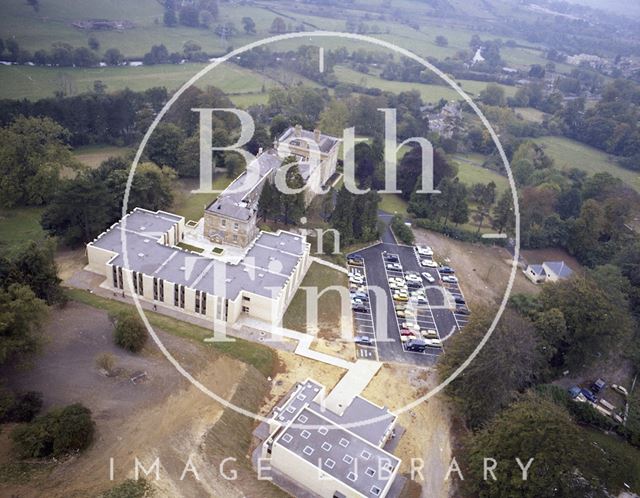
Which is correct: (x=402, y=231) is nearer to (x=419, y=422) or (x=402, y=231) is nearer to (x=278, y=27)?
(x=419, y=422)

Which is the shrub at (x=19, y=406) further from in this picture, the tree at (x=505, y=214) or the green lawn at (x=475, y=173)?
the green lawn at (x=475, y=173)

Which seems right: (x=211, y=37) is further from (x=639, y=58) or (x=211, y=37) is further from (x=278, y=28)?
(x=639, y=58)

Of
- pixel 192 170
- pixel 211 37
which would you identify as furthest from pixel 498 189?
pixel 211 37

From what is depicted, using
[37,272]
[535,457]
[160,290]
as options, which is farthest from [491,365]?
[37,272]

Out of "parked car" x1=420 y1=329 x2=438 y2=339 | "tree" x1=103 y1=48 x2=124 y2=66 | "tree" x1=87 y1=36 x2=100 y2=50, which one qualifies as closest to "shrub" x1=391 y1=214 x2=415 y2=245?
"parked car" x1=420 y1=329 x2=438 y2=339

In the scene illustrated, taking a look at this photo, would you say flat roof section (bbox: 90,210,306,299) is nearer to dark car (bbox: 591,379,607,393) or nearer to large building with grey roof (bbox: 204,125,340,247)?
large building with grey roof (bbox: 204,125,340,247)
